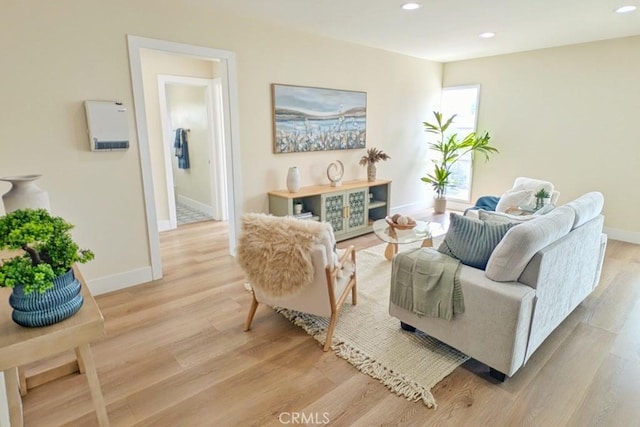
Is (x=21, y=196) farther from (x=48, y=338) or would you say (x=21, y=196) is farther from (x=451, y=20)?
(x=451, y=20)

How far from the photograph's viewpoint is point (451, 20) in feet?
12.1

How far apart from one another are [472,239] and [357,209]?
2540 millimetres

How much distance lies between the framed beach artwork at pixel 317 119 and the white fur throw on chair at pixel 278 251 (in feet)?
6.89

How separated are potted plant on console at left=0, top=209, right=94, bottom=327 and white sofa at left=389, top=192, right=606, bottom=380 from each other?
1959mm

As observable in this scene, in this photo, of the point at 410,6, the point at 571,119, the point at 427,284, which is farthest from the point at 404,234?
the point at 571,119

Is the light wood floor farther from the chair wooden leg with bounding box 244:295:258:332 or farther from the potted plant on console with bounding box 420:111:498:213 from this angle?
the potted plant on console with bounding box 420:111:498:213

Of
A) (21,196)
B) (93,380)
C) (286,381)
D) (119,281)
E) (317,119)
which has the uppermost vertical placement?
(317,119)

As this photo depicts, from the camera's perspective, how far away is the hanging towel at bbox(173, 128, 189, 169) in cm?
643

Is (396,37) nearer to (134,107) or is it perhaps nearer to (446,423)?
(134,107)

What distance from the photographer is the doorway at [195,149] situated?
520 centimetres

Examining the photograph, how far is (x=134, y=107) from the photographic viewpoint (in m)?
3.11

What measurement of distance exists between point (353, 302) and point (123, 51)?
2860 mm

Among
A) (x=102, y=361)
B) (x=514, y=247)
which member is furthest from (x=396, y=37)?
(x=102, y=361)

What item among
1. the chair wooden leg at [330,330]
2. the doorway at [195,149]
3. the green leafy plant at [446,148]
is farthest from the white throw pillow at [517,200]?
the doorway at [195,149]
